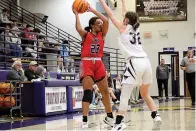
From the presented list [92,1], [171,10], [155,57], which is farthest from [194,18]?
[92,1]

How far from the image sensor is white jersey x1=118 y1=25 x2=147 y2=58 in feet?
19.3

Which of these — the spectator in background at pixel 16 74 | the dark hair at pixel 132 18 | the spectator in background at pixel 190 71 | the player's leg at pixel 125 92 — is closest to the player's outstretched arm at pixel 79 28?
the dark hair at pixel 132 18

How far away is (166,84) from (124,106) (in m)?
15.4

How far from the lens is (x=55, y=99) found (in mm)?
10297

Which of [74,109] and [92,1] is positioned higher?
[92,1]

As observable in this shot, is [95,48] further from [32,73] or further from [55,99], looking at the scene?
[32,73]

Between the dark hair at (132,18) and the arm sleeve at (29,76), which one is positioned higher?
the dark hair at (132,18)

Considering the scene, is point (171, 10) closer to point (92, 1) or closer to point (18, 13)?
point (92, 1)

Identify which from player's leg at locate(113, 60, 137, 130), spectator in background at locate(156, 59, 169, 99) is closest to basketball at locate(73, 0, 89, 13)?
player's leg at locate(113, 60, 137, 130)

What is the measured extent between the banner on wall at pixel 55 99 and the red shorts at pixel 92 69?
3890mm

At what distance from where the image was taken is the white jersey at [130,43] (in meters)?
5.87

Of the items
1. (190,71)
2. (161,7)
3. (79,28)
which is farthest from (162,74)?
(79,28)

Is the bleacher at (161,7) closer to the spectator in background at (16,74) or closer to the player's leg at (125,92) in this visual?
the spectator in background at (16,74)

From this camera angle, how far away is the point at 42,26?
21.5 m
